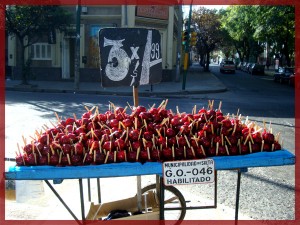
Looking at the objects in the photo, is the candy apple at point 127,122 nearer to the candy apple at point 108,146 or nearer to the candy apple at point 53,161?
the candy apple at point 108,146

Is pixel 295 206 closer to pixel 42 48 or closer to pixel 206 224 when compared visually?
pixel 206 224

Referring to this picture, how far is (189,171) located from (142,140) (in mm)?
450

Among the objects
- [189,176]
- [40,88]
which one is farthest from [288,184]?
Answer: [40,88]

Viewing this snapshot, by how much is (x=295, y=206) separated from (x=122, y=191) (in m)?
2.13

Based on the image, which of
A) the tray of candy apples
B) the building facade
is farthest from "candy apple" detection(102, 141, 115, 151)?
the building facade

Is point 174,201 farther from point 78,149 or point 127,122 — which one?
point 78,149

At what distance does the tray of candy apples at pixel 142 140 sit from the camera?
2941 millimetres

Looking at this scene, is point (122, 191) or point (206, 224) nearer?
point (206, 224)

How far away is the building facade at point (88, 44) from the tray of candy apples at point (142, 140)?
19159 millimetres

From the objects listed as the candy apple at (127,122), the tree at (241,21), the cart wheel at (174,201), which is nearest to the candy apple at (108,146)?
the candy apple at (127,122)

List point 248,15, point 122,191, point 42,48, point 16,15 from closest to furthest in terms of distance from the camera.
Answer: point 122,191 → point 16,15 → point 42,48 → point 248,15

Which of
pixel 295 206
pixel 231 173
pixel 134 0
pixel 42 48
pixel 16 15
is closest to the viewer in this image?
pixel 295 206

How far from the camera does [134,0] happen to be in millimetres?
21391

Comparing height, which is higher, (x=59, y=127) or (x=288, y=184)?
(x=59, y=127)
